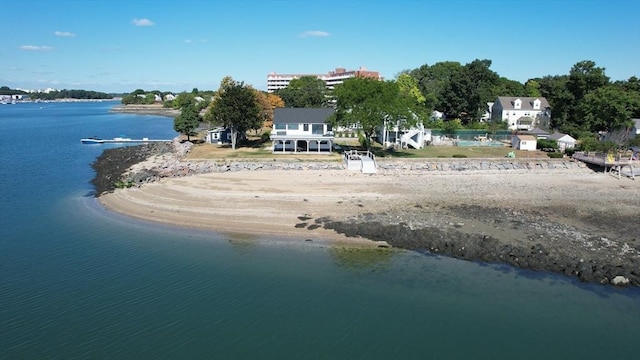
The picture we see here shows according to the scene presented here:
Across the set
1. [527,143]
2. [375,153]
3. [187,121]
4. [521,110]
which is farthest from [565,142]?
[187,121]

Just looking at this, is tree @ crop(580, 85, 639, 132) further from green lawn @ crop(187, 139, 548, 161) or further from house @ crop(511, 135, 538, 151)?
green lawn @ crop(187, 139, 548, 161)

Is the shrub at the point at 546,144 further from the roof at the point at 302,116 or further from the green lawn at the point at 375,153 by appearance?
the roof at the point at 302,116

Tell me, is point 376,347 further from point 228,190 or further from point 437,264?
point 228,190

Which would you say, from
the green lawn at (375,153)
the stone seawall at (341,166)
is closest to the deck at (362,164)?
the stone seawall at (341,166)

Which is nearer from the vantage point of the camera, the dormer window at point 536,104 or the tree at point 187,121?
the tree at point 187,121

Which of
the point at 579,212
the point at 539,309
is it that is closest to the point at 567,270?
the point at 539,309

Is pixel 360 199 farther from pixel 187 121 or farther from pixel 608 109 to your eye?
pixel 608 109
